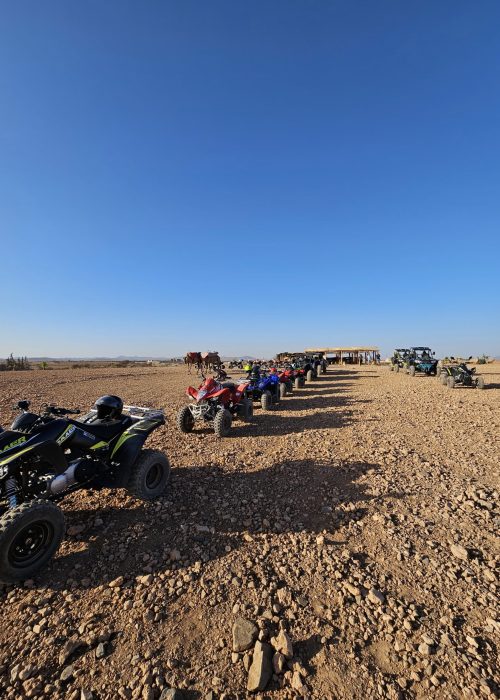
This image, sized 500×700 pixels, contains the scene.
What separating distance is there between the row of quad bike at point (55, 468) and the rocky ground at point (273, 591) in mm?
273

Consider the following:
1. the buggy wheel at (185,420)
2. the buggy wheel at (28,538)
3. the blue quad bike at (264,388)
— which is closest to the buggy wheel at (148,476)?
the buggy wheel at (28,538)

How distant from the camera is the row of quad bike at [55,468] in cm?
293

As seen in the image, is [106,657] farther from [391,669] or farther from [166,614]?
[391,669]

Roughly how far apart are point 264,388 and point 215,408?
409cm

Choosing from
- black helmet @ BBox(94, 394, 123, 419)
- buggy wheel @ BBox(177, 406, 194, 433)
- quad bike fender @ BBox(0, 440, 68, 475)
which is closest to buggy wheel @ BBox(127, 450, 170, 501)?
black helmet @ BBox(94, 394, 123, 419)

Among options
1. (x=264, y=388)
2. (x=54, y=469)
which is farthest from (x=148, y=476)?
(x=264, y=388)

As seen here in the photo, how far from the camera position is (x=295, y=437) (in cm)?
711

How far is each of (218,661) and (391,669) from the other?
3.85 ft

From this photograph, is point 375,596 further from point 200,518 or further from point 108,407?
point 108,407

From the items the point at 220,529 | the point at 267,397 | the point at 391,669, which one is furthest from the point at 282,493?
the point at 267,397

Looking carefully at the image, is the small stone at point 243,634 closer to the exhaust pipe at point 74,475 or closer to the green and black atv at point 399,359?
the exhaust pipe at point 74,475

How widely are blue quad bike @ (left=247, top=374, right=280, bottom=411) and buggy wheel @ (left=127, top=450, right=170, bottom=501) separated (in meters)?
5.91

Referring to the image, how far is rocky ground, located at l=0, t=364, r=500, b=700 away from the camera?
6.83 feet

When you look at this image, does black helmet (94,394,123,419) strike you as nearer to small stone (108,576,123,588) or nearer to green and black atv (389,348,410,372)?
small stone (108,576,123,588)
